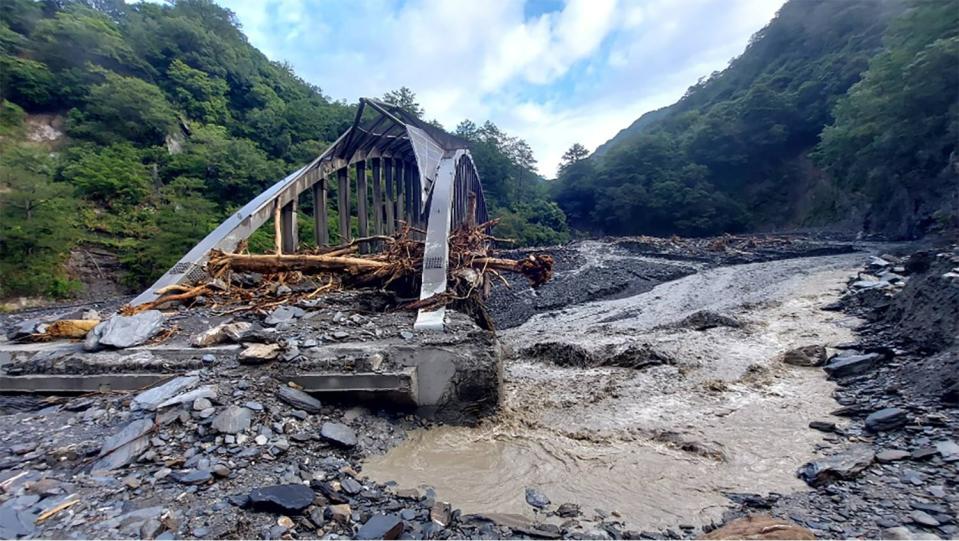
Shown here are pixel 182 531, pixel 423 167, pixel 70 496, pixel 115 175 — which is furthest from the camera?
pixel 115 175

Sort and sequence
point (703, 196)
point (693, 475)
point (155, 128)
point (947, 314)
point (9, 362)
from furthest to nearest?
point (703, 196)
point (155, 128)
point (947, 314)
point (9, 362)
point (693, 475)

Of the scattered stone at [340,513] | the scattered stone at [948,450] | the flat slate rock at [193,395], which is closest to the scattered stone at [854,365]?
the scattered stone at [948,450]

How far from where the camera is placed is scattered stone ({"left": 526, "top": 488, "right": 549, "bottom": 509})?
2.98 meters

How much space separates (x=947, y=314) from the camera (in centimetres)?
549

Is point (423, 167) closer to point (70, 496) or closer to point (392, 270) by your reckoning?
point (392, 270)

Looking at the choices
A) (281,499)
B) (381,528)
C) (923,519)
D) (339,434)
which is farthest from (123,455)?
(923,519)

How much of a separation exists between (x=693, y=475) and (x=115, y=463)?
14.2 ft

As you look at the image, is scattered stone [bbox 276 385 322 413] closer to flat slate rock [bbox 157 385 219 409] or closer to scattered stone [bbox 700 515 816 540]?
flat slate rock [bbox 157 385 219 409]

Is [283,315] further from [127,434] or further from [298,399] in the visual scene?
[127,434]

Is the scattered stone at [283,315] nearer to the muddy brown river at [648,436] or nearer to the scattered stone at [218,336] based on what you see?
the scattered stone at [218,336]

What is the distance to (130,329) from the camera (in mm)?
4535

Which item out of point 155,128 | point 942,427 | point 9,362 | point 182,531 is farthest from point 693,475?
point 155,128

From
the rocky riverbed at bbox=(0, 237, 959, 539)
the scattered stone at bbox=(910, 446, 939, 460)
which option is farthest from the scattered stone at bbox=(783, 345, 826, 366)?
the scattered stone at bbox=(910, 446, 939, 460)

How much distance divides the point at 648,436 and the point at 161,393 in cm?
454
